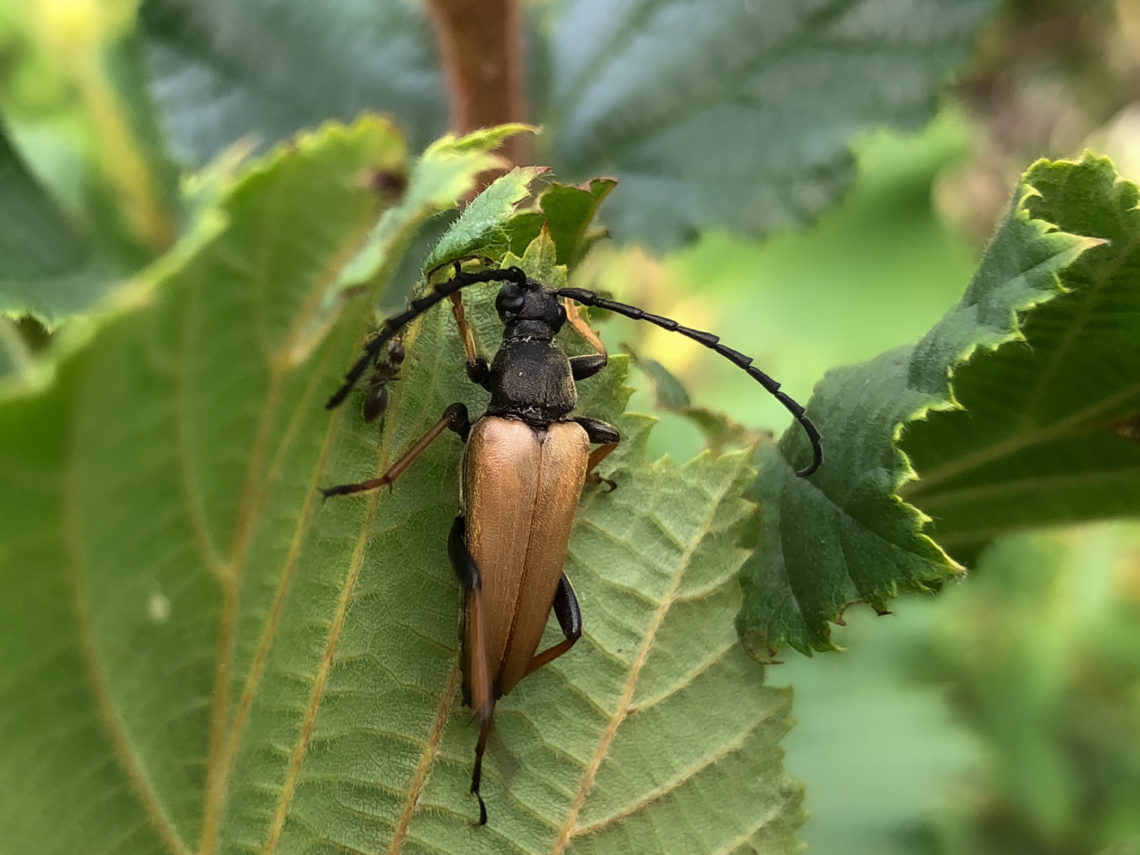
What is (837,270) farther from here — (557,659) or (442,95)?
(557,659)

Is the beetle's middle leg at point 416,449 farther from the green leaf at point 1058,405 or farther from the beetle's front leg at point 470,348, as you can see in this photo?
the green leaf at point 1058,405

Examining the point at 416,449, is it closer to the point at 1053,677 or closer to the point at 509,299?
the point at 509,299

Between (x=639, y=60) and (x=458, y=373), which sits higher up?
(x=639, y=60)

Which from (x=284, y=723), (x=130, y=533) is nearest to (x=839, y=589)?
(x=284, y=723)

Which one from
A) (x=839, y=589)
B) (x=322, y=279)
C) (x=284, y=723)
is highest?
(x=322, y=279)

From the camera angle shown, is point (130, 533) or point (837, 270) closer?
Result: point (130, 533)
